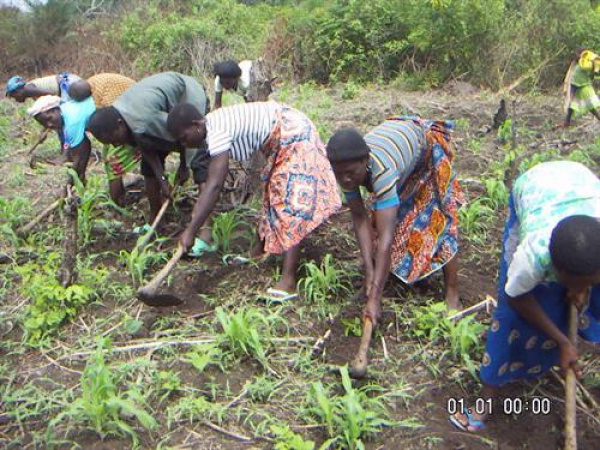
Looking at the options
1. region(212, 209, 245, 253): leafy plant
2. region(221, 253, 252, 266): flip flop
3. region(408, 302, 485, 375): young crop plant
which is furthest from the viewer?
region(212, 209, 245, 253): leafy plant

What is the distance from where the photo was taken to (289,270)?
381 cm

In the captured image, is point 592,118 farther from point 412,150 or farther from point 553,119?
point 412,150

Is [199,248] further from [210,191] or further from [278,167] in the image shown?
[278,167]

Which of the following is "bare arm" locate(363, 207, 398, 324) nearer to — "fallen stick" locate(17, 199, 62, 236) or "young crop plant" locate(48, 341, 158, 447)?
"young crop plant" locate(48, 341, 158, 447)

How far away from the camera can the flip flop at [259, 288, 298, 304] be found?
3696 millimetres

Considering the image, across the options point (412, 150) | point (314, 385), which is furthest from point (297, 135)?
point (314, 385)

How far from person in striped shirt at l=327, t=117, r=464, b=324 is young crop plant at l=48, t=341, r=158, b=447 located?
1206 millimetres

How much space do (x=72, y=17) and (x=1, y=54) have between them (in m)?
1.82

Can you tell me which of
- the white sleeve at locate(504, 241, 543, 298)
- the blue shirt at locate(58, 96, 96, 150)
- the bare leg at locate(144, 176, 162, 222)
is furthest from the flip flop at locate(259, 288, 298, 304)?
the blue shirt at locate(58, 96, 96, 150)

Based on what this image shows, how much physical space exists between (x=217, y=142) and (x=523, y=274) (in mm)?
1962

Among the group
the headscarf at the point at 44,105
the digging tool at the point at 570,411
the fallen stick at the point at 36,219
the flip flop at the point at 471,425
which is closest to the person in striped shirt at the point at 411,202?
the flip flop at the point at 471,425

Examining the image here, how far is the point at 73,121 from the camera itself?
468cm

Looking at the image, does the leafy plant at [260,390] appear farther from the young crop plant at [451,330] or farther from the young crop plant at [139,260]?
the young crop plant at [139,260]

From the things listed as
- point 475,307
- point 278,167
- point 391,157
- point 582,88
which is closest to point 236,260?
point 278,167
